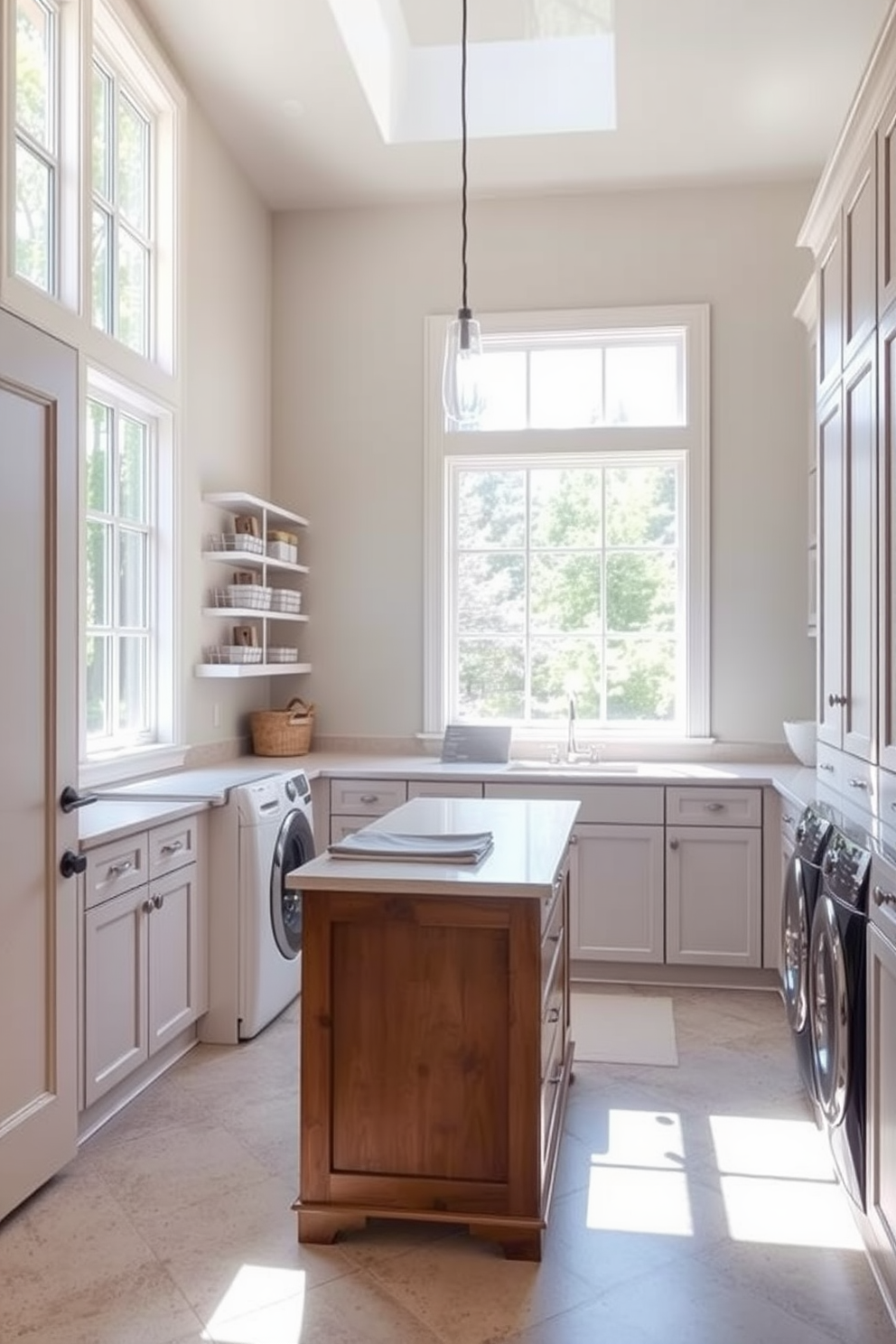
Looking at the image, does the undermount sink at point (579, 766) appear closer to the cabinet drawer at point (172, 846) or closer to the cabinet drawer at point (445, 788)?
the cabinet drawer at point (445, 788)

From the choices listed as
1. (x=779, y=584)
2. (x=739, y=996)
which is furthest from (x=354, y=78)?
(x=739, y=996)

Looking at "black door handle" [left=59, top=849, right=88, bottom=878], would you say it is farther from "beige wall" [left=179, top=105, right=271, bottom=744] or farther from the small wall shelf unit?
the small wall shelf unit

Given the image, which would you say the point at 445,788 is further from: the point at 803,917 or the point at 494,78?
the point at 494,78

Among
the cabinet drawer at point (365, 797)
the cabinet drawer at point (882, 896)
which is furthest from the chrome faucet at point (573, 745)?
the cabinet drawer at point (882, 896)

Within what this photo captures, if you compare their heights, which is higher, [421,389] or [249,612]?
[421,389]

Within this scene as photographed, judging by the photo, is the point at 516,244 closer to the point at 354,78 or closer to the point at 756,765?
the point at 354,78

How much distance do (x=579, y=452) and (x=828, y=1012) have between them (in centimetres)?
313

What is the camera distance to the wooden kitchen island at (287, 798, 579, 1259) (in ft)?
7.14

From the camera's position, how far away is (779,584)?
4.73 m

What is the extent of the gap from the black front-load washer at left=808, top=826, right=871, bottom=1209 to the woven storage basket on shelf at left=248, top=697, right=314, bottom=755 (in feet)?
9.08

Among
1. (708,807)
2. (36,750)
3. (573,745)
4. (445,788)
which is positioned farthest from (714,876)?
(36,750)

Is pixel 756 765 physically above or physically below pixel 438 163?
below

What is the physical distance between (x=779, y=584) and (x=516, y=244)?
2.05 m

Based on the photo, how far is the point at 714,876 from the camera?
4156 millimetres
